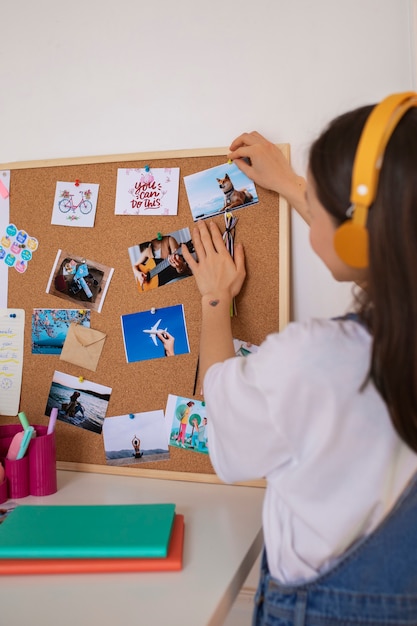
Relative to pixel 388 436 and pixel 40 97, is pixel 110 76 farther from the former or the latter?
pixel 388 436

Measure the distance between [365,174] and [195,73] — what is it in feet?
2.30

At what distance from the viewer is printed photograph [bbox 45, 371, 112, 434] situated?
1.22 meters

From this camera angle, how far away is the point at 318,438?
664 millimetres

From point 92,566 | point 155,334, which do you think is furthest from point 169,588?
point 155,334

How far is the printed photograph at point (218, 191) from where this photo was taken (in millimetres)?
1134

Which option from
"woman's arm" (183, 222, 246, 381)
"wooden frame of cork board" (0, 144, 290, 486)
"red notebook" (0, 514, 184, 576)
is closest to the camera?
"red notebook" (0, 514, 184, 576)

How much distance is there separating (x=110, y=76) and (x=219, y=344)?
69cm

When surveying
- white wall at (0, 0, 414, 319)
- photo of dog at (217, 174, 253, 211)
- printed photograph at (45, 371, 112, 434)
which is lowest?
printed photograph at (45, 371, 112, 434)

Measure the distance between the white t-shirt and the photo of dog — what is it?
1.62 feet

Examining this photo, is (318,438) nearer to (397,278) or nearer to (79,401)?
(397,278)

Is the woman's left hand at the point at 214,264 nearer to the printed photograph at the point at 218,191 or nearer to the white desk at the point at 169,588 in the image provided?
the printed photograph at the point at 218,191

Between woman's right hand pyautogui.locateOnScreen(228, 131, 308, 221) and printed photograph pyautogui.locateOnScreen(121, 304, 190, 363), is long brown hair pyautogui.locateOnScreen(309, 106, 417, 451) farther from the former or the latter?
printed photograph pyautogui.locateOnScreen(121, 304, 190, 363)

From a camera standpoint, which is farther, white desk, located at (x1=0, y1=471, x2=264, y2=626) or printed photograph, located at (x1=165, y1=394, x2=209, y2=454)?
printed photograph, located at (x1=165, y1=394, x2=209, y2=454)

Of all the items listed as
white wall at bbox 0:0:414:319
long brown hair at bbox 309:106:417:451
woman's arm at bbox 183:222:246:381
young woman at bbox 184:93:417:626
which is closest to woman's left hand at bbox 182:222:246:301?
woman's arm at bbox 183:222:246:381
